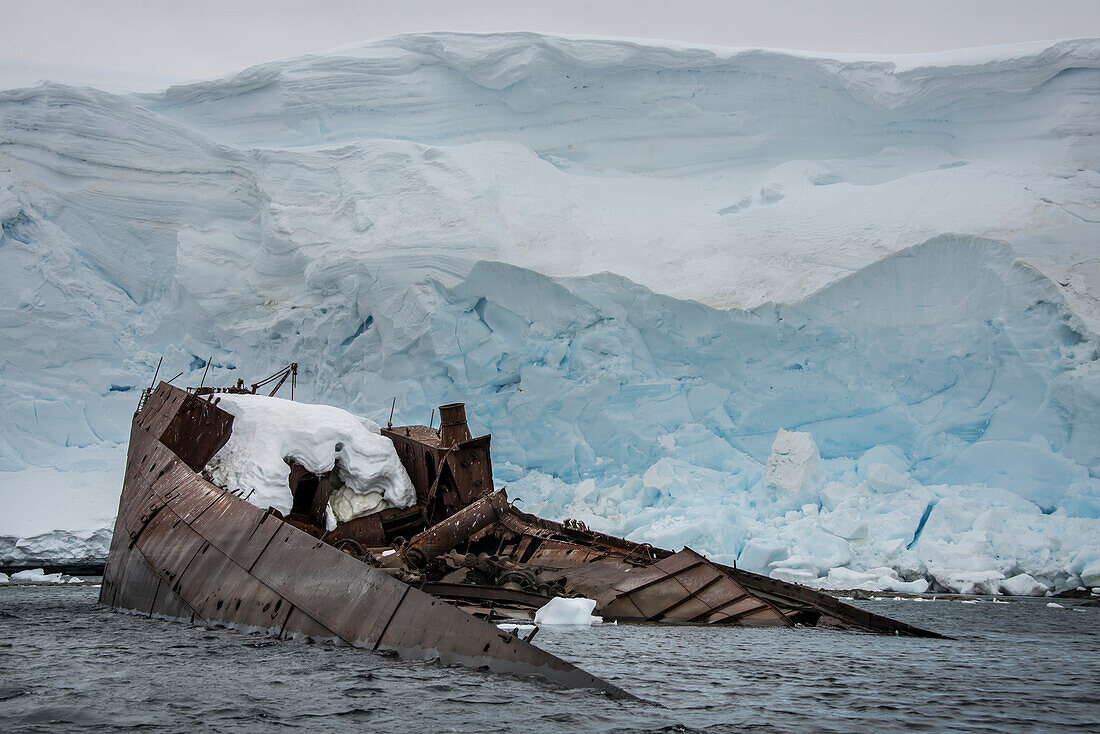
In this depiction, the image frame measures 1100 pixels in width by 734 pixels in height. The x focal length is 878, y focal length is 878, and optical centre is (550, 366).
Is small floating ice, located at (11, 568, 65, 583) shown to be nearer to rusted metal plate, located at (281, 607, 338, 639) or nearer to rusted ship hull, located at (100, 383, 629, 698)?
rusted ship hull, located at (100, 383, 629, 698)

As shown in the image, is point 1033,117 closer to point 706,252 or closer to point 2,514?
point 706,252

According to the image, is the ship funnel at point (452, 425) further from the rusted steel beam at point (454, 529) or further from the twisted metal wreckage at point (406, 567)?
the rusted steel beam at point (454, 529)

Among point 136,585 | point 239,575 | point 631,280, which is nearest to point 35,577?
point 136,585

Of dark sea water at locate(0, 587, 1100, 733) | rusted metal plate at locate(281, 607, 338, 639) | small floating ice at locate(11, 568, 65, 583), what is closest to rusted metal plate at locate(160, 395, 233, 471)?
dark sea water at locate(0, 587, 1100, 733)

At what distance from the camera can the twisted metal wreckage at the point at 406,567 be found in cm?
526

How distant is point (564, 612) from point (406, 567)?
175 centimetres

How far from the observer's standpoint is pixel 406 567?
26.0 ft

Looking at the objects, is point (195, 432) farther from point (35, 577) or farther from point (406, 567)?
point (35, 577)

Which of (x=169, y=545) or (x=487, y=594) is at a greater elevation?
(x=169, y=545)

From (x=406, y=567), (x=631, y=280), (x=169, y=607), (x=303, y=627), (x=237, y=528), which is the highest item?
(x=631, y=280)

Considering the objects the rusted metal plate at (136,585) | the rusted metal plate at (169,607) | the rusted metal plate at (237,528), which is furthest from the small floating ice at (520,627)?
the rusted metal plate at (136,585)

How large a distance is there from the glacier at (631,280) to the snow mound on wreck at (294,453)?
5163 mm

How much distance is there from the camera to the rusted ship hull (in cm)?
480

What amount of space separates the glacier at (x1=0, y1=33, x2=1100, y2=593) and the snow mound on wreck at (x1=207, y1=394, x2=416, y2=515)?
516cm
